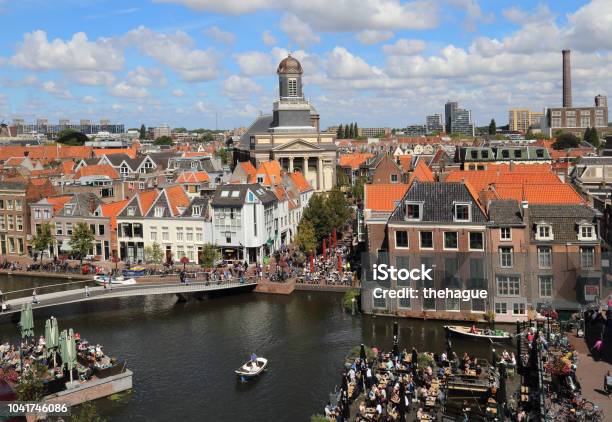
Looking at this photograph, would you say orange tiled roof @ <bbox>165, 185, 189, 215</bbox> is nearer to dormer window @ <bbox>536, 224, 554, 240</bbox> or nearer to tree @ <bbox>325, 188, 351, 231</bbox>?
tree @ <bbox>325, 188, 351, 231</bbox>

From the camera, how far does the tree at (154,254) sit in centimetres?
7294

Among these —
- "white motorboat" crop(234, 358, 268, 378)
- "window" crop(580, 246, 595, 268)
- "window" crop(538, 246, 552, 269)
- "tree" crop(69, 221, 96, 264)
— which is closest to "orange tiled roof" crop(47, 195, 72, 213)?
"tree" crop(69, 221, 96, 264)

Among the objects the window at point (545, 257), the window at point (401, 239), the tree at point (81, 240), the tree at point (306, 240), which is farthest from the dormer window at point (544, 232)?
the tree at point (81, 240)

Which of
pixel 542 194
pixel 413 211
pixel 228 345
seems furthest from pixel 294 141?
pixel 228 345

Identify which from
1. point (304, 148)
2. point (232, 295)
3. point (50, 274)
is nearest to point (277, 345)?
point (232, 295)

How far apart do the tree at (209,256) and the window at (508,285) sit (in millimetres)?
29277

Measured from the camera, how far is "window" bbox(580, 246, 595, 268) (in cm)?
5059

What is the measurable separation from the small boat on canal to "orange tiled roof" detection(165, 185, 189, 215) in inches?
1483

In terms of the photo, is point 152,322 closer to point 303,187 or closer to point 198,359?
point 198,359

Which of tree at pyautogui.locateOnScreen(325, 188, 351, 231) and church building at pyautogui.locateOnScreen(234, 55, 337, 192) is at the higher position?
church building at pyautogui.locateOnScreen(234, 55, 337, 192)

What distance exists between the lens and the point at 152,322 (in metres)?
57.4

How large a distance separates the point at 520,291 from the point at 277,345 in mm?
18161

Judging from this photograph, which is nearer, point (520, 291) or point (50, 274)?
point (520, 291)

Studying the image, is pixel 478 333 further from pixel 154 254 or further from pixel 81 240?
pixel 81 240
